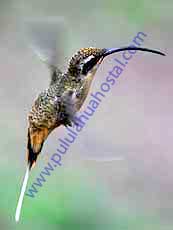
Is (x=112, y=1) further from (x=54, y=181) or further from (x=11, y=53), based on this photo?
(x=54, y=181)

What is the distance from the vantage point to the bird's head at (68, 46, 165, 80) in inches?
51.0

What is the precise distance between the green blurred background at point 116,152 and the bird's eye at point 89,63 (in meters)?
0.05

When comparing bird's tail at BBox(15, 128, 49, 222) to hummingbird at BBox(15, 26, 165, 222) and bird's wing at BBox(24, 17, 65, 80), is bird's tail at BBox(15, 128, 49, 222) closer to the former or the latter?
hummingbird at BBox(15, 26, 165, 222)

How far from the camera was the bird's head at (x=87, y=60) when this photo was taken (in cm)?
129

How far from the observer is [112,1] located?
140 centimetres

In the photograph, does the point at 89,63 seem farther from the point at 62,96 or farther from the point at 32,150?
the point at 32,150

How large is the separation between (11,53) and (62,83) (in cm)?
17

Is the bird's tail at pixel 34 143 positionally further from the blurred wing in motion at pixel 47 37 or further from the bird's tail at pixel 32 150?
the blurred wing in motion at pixel 47 37

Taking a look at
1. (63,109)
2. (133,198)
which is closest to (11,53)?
(63,109)

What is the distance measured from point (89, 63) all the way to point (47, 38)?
4.0 inches

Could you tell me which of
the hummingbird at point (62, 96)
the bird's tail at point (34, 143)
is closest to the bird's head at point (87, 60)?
the hummingbird at point (62, 96)

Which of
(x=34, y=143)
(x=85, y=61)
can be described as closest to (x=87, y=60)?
(x=85, y=61)

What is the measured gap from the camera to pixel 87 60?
1.32 meters

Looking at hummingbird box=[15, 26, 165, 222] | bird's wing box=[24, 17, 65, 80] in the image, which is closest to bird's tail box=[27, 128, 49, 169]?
hummingbird box=[15, 26, 165, 222]
